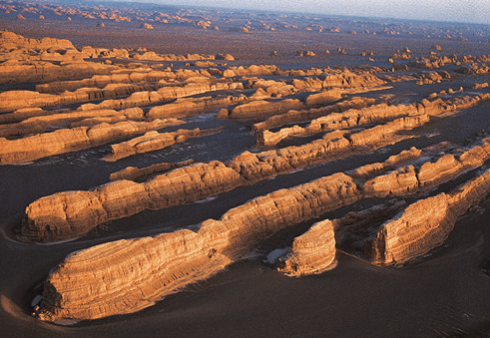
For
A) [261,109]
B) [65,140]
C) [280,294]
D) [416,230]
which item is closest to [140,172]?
[65,140]

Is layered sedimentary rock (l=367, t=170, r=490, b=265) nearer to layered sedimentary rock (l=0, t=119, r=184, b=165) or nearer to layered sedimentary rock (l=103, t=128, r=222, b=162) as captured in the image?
layered sedimentary rock (l=103, t=128, r=222, b=162)

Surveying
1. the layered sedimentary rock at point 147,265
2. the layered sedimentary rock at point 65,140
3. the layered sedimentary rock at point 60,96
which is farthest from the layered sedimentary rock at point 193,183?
the layered sedimentary rock at point 60,96

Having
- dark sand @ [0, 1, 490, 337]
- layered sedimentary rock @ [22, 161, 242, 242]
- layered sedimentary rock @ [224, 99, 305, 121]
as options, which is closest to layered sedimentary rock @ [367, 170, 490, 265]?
dark sand @ [0, 1, 490, 337]

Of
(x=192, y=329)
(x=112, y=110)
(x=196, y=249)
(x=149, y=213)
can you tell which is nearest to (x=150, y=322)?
(x=192, y=329)

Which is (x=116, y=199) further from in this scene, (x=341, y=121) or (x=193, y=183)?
(x=341, y=121)

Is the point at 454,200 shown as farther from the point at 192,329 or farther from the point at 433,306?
the point at 192,329

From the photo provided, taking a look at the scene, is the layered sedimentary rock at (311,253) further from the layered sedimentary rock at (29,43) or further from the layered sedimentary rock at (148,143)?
the layered sedimentary rock at (29,43)
